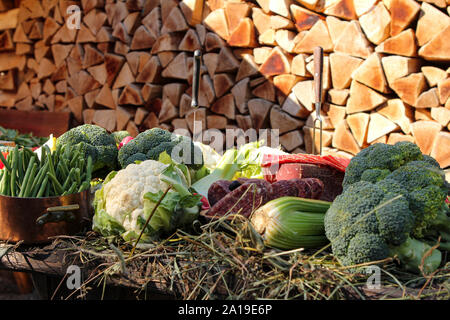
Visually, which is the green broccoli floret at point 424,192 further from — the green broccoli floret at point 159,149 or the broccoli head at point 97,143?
the broccoli head at point 97,143

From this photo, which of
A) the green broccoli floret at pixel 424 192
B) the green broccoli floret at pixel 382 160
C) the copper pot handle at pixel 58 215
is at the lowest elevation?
the copper pot handle at pixel 58 215

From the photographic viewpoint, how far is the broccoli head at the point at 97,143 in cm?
158

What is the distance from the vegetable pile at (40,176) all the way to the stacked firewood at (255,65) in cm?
225

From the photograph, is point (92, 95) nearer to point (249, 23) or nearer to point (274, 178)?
point (249, 23)

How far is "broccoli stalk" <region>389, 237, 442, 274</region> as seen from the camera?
3.03ft

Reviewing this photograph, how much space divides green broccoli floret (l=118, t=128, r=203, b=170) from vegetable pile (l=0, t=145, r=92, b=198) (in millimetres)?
284

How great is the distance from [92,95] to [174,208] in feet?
12.9

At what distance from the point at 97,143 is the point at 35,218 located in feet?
1.72

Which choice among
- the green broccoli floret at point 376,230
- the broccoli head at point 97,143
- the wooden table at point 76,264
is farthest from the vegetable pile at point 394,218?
the broccoli head at point 97,143

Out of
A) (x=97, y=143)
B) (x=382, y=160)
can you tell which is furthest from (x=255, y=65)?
(x=382, y=160)

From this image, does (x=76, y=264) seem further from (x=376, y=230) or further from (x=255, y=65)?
(x=255, y=65)

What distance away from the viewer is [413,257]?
3.04 ft

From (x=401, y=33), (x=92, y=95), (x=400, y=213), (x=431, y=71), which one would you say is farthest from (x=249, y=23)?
(x=400, y=213)

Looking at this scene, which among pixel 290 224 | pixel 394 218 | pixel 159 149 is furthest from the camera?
pixel 159 149
